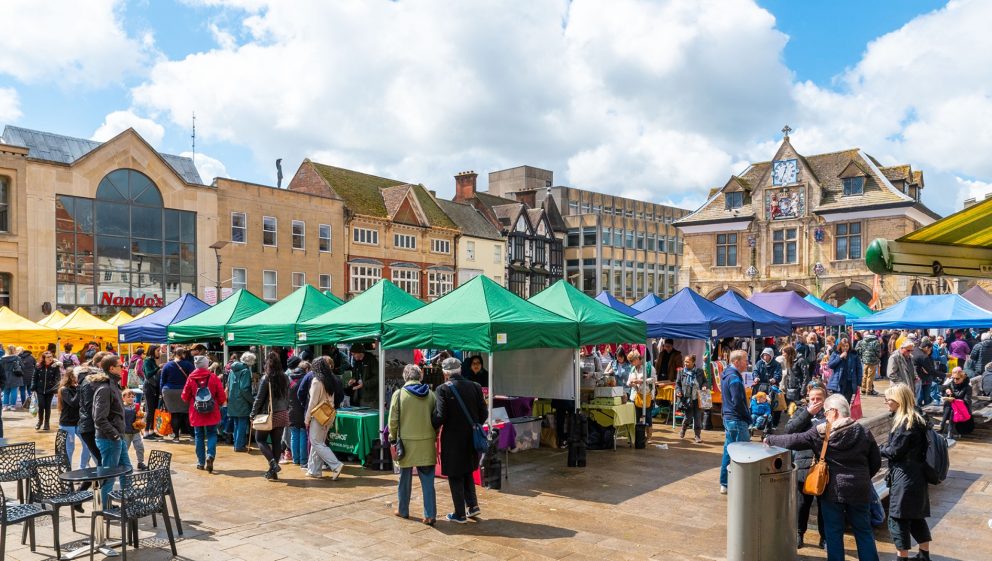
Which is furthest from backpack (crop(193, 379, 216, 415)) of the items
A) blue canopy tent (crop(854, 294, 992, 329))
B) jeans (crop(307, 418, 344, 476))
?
blue canopy tent (crop(854, 294, 992, 329))

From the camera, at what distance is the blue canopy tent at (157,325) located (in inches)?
687

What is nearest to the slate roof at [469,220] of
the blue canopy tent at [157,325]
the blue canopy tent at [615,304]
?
the blue canopy tent at [615,304]

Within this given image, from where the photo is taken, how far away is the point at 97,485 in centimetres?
750

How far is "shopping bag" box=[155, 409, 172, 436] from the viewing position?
14633mm

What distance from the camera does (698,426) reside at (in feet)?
45.7

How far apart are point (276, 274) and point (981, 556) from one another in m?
38.4

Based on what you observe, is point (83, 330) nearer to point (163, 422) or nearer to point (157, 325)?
point (157, 325)

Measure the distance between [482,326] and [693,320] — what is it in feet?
24.6

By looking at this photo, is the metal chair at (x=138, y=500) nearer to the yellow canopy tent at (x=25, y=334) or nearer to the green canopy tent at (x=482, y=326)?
the green canopy tent at (x=482, y=326)

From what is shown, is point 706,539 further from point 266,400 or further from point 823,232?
point 823,232

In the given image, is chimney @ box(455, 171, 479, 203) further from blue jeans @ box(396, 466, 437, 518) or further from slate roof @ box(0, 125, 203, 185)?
blue jeans @ box(396, 466, 437, 518)

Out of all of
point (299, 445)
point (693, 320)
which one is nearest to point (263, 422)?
point (299, 445)

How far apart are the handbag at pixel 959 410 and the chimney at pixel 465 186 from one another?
47149 mm

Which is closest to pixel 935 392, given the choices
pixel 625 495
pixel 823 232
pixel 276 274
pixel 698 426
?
pixel 698 426
